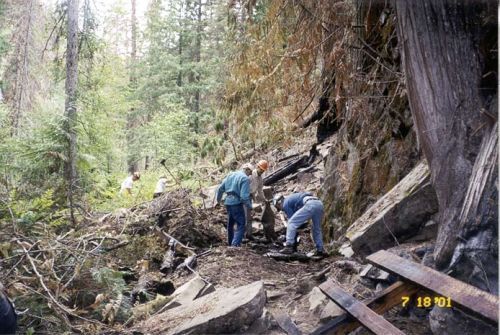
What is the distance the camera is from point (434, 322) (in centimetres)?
382

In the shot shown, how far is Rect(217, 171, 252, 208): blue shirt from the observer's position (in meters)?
9.00

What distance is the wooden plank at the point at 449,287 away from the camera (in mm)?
2836

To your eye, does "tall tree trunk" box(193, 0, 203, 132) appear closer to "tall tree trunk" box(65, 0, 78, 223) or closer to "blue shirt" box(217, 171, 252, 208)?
"tall tree trunk" box(65, 0, 78, 223)

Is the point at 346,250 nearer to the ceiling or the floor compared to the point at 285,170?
nearer to the floor

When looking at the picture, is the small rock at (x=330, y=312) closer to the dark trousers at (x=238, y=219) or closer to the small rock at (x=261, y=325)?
the small rock at (x=261, y=325)

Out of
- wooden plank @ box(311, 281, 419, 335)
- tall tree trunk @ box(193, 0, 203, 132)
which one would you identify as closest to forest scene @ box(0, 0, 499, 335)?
wooden plank @ box(311, 281, 419, 335)

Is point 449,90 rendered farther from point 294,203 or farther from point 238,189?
point 238,189

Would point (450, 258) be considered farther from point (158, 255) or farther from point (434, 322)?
point (158, 255)

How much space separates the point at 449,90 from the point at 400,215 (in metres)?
1.92

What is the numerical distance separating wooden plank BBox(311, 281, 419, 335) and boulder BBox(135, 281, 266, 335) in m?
1.08

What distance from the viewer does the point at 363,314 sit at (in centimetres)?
378

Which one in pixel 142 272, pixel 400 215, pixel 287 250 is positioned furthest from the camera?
pixel 287 250

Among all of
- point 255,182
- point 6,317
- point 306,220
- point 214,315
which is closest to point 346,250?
point 306,220

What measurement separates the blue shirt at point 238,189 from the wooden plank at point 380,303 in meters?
5.13
